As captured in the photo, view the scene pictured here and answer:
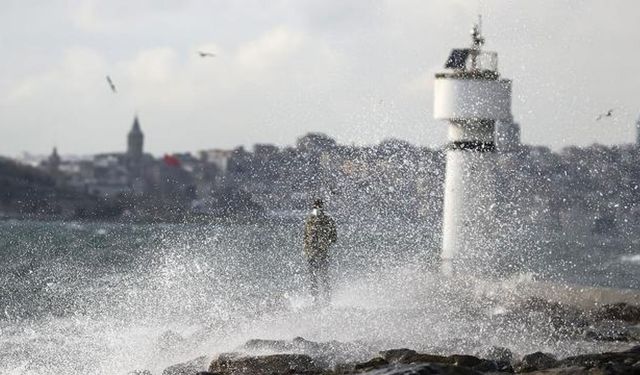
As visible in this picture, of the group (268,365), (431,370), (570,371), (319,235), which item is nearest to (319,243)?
(319,235)

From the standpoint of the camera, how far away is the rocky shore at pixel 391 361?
1045 centimetres

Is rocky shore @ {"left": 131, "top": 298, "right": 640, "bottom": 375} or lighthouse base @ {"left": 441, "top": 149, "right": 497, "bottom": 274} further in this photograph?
lighthouse base @ {"left": 441, "top": 149, "right": 497, "bottom": 274}

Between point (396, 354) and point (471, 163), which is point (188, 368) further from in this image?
point (471, 163)

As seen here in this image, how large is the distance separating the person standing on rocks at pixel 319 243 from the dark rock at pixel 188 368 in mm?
6062

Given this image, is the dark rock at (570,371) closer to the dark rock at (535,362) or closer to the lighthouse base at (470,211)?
the dark rock at (535,362)

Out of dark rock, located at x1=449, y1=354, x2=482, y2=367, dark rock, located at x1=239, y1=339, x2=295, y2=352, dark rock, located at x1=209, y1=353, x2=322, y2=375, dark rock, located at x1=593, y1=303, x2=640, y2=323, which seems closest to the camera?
dark rock, located at x1=449, y1=354, x2=482, y2=367

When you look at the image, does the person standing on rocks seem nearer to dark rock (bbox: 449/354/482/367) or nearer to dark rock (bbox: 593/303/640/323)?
dark rock (bbox: 593/303/640/323)

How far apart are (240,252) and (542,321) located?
43.7 m

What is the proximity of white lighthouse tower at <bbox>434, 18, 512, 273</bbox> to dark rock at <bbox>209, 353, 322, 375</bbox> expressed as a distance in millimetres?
11686

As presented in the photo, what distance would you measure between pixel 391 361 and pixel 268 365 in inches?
55.0

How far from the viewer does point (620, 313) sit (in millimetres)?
18203

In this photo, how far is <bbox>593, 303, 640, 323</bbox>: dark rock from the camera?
1794 centimetres

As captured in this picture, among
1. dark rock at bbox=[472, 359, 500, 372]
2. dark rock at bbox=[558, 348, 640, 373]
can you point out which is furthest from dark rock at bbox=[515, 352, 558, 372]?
dark rock at bbox=[472, 359, 500, 372]

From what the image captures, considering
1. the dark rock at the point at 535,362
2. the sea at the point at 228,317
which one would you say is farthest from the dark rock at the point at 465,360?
the sea at the point at 228,317
